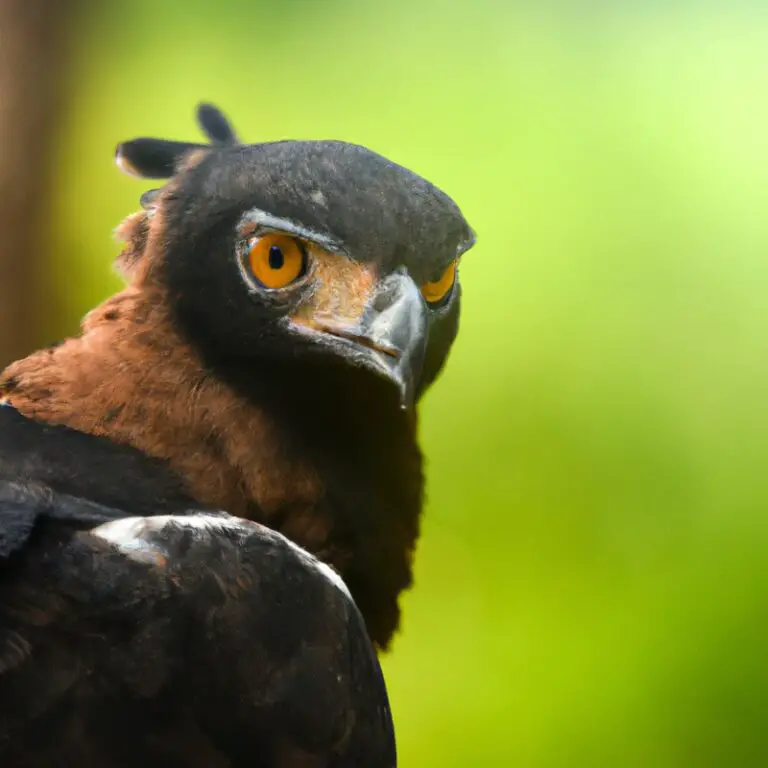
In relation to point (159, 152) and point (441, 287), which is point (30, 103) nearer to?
point (159, 152)

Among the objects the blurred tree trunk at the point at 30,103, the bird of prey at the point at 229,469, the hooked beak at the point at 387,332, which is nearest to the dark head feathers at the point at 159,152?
the bird of prey at the point at 229,469

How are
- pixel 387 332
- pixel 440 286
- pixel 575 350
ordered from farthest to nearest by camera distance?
pixel 575 350, pixel 440 286, pixel 387 332

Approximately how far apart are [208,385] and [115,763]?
1.42 ft

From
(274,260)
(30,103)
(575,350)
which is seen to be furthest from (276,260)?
(30,103)

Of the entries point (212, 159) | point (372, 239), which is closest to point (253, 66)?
point (212, 159)

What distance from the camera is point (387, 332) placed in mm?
910

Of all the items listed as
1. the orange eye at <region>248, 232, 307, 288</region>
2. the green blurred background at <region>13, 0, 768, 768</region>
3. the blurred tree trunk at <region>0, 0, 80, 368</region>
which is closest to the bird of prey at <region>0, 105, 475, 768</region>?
the orange eye at <region>248, 232, 307, 288</region>

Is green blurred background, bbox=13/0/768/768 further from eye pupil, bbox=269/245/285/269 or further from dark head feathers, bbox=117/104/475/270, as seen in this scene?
eye pupil, bbox=269/245/285/269

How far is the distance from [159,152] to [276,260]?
305 millimetres

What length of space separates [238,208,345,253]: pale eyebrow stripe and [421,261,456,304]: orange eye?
A: 13 cm

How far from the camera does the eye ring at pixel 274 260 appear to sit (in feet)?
3.11

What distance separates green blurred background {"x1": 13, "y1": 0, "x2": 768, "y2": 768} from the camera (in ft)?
3.94

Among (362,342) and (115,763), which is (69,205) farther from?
(115,763)

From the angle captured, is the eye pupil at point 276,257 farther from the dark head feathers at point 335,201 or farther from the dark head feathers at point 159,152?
the dark head feathers at point 159,152
